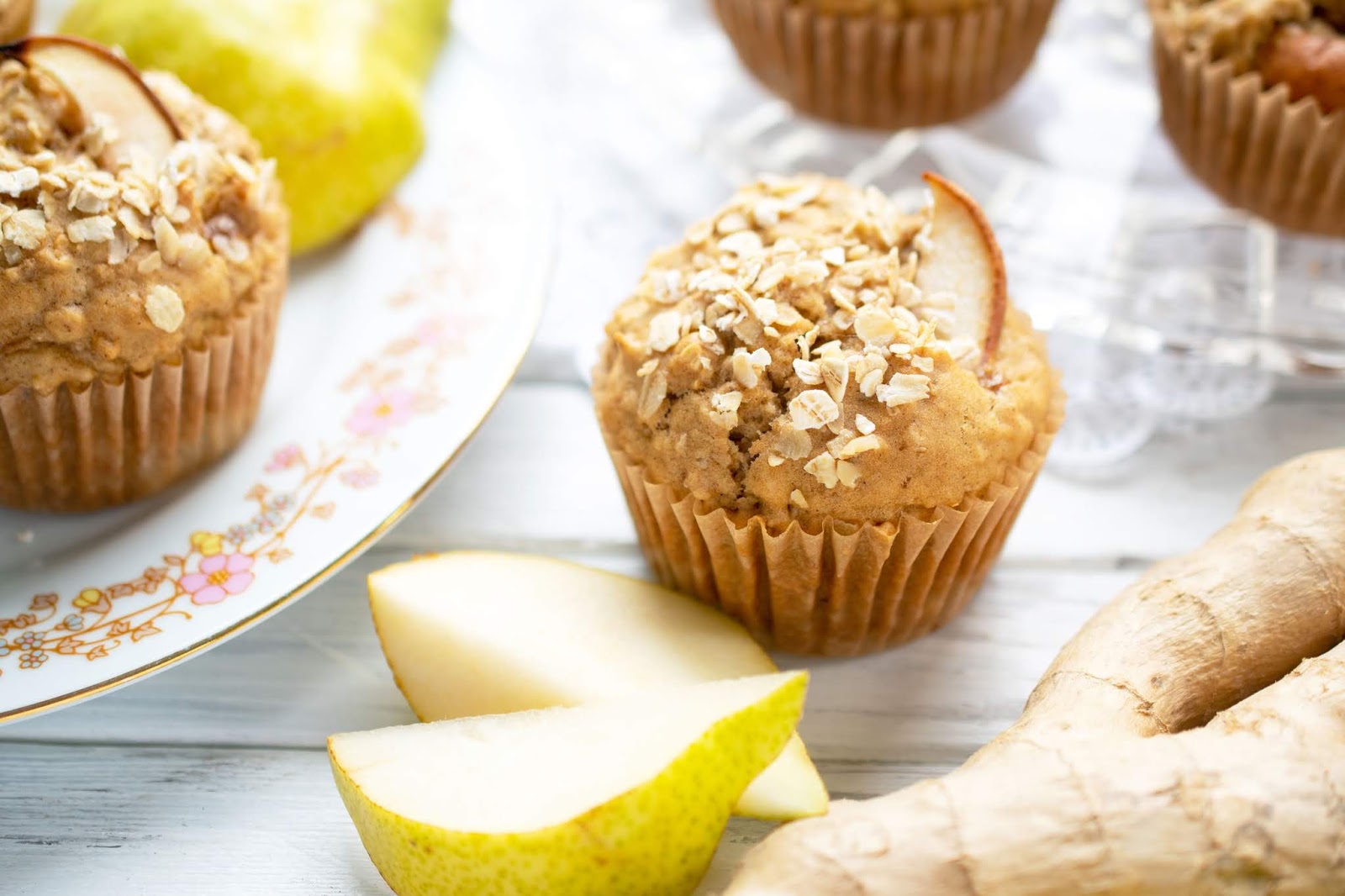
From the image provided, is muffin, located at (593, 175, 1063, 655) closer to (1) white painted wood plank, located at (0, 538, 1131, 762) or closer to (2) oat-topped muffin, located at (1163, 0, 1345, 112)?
(1) white painted wood plank, located at (0, 538, 1131, 762)

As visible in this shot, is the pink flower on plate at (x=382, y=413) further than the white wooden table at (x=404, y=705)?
Yes

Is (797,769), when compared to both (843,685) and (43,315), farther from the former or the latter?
(43,315)

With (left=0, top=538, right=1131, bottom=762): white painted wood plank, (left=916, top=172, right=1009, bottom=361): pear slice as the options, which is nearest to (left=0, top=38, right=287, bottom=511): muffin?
(left=0, top=538, right=1131, bottom=762): white painted wood plank

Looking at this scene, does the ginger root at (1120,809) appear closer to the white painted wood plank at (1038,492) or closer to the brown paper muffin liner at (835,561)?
the brown paper muffin liner at (835,561)

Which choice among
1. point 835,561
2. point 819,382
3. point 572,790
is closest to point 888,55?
point 819,382

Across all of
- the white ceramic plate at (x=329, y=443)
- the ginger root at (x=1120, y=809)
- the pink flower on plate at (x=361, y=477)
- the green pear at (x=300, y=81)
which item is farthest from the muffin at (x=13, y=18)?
the ginger root at (x=1120, y=809)

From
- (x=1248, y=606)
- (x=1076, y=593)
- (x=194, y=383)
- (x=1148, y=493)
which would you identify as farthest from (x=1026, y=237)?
(x=194, y=383)

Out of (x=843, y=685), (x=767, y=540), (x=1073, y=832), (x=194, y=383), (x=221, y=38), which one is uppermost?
(x=221, y=38)
